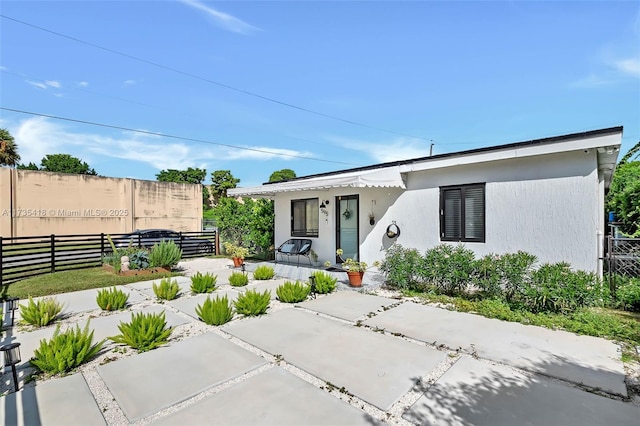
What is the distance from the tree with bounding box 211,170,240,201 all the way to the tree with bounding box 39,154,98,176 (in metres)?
16.4

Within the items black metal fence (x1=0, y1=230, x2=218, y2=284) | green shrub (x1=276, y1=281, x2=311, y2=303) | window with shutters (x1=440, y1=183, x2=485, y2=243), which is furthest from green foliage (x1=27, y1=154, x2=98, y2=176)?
window with shutters (x1=440, y1=183, x2=485, y2=243)

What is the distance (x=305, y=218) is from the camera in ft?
42.2

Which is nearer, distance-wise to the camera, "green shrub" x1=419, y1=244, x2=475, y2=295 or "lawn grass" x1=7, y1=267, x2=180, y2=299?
"green shrub" x1=419, y1=244, x2=475, y2=295

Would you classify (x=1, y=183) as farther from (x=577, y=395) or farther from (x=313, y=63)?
(x=577, y=395)

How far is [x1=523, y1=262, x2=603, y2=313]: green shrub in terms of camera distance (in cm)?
552

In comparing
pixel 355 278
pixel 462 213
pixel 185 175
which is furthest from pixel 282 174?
pixel 462 213

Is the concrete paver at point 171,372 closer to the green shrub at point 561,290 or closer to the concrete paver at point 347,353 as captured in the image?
the concrete paver at point 347,353

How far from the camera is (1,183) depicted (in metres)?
21.1

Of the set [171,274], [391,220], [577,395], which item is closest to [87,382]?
[577,395]

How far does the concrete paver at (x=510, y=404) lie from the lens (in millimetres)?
2729

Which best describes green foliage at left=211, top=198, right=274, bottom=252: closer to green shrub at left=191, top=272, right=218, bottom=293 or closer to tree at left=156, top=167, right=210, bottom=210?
green shrub at left=191, top=272, right=218, bottom=293

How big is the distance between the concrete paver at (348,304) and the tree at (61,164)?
159 ft

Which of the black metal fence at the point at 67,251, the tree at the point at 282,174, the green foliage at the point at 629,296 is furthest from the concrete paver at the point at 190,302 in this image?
the tree at the point at 282,174

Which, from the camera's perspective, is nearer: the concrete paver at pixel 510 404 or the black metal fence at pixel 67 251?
the concrete paver at pixel 510 404
